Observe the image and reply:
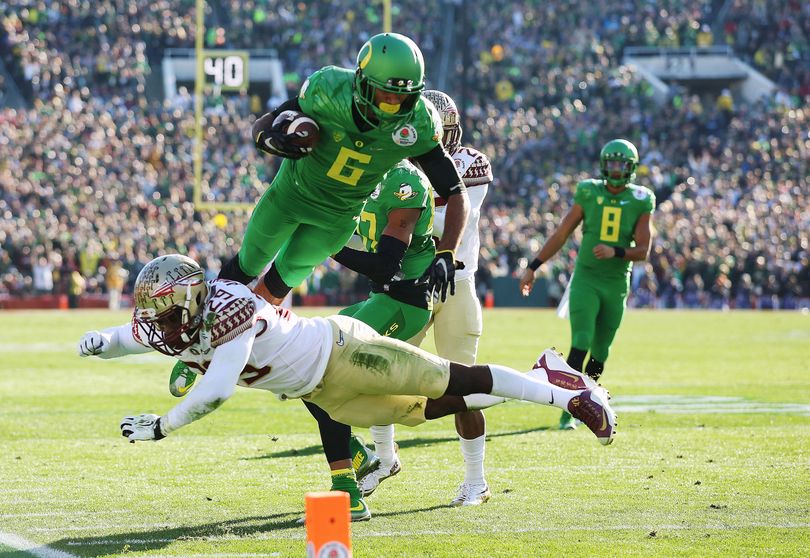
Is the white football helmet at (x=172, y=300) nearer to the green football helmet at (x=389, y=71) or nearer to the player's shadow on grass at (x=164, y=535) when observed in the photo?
the player's shadow on grass at (x=164, y=535)

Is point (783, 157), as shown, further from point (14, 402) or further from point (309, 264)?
point (309, 264)

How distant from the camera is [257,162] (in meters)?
30.8

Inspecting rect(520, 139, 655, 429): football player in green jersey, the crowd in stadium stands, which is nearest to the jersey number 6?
rect(520, 139, 655, 429): football player in green jersey

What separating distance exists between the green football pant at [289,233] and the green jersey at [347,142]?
6.3 inches

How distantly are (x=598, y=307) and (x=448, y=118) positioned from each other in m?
3.03

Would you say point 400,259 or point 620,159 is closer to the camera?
point 400,259

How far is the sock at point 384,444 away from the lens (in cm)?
638

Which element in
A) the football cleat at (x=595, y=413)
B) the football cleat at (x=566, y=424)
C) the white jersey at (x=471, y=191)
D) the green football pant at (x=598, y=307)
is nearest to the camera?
the football cleat at (x=595, y=413)

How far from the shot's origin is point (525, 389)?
545cm

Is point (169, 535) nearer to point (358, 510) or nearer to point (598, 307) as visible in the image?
point (358, 510)

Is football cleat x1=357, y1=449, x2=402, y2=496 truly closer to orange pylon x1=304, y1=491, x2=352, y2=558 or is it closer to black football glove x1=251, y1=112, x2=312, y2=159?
black football glove x1=251, y1=112, x2=312, y2=159

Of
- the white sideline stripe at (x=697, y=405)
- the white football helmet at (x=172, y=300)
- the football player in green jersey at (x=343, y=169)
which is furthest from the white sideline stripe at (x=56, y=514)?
the white sideline stripe at (x=697, y=405)

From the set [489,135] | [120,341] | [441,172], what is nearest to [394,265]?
[441,172]

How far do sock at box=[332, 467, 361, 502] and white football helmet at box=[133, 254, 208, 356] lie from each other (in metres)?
1.05
